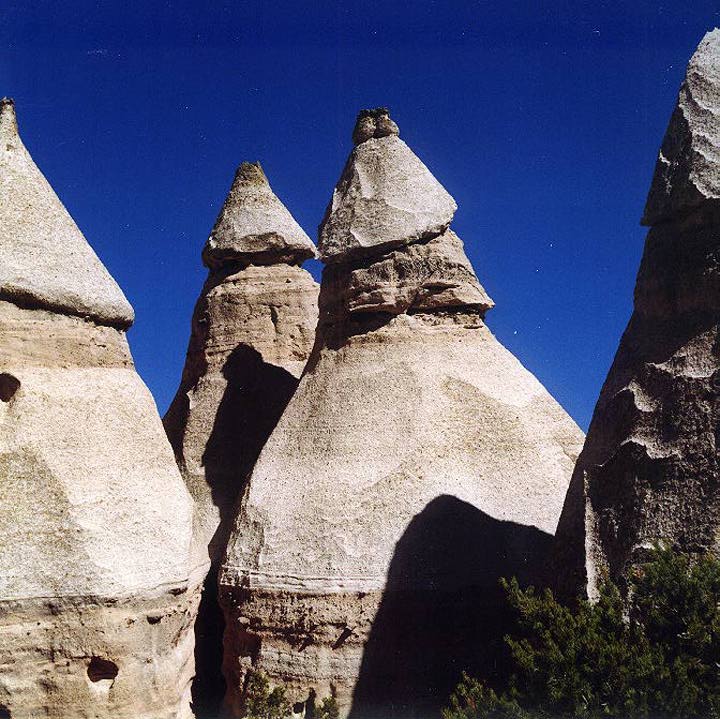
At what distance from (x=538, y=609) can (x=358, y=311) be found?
5.75 meters

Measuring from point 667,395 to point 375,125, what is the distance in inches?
293

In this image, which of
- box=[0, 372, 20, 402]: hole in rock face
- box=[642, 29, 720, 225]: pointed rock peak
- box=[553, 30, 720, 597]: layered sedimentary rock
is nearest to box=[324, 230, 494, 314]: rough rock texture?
box=[553, 30, 720, 597]: layered sedimentary rock

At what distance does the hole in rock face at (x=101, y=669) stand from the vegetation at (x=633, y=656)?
392cm

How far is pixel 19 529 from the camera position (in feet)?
31.6

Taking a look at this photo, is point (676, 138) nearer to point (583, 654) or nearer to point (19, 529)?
point (583, 654)

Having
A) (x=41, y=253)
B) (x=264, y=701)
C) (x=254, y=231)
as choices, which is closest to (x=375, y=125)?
(x=254, y=231)

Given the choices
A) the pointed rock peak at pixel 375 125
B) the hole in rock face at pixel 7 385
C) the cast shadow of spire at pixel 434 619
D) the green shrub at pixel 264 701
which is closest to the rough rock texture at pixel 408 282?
the pointed rock peak at pixel 375 125

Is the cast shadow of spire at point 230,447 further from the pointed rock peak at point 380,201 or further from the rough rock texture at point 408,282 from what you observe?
the pointed rock peak at point 380,201

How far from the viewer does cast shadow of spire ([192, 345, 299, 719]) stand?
44.8 feet

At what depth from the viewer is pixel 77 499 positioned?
992 cm

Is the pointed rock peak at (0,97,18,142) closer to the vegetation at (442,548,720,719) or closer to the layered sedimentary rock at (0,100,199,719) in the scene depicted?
the layered sedimentary rock at (0,100,199,719)

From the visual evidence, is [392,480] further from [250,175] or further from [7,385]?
[250,175]

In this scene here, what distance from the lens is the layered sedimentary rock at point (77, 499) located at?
31.2ft

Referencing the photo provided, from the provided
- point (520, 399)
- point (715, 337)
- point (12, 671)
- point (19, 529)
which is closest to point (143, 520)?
point (19, 529)
